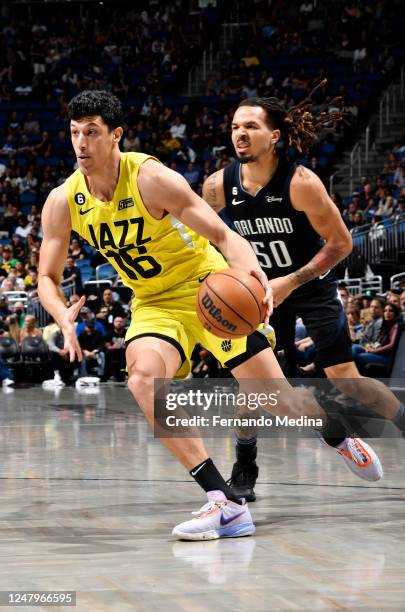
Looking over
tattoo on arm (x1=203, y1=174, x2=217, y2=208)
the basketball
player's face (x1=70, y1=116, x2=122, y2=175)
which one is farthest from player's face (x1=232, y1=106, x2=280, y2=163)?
the basketball

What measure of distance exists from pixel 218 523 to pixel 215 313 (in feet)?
2.97

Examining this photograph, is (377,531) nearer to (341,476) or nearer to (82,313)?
(341,476)

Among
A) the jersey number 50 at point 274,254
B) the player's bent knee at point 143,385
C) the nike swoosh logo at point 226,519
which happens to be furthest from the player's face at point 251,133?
the nike swoosh logo at point 226,519

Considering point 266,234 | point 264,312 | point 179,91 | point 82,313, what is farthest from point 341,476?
point 179,91

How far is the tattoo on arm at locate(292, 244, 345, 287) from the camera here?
5447 mm

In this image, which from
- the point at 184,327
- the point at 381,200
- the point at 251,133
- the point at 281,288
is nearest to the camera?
the point at 184,327

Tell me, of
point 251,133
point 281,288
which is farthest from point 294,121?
point 281,288

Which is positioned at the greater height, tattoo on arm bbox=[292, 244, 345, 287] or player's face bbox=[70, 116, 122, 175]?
player's face bbox=[70, 116, 122, 175]

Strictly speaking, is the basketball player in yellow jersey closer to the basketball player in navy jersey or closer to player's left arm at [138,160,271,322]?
player's left arm at [138,160,271,322]

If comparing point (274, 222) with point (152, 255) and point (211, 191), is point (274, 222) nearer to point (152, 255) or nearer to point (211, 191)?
point (211, 191)

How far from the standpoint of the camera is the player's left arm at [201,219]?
4383 millimetres

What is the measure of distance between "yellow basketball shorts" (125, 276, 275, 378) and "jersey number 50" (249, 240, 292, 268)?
82cm

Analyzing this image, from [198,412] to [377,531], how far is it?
21.8 feet

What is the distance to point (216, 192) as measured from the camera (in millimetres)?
5680
